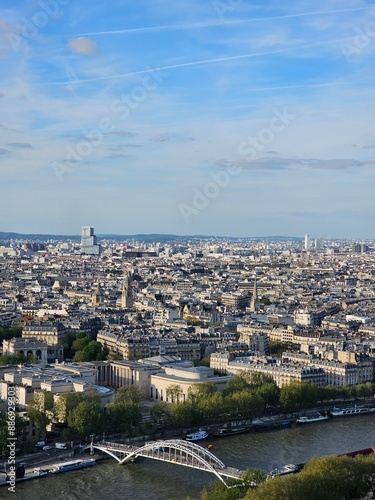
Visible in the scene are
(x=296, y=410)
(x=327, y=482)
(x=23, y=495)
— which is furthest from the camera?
(x=296, y=410)

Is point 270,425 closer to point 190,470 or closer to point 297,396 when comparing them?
point 297,396

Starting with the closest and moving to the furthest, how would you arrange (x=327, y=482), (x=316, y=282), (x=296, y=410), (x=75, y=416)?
(x=327, y=482), (x=75, y=416), (x=296, y=410), (x=316, y=282)

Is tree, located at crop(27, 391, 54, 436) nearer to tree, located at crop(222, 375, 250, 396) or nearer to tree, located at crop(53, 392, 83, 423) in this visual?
tree, located at crop(53, 392, 83, 423)

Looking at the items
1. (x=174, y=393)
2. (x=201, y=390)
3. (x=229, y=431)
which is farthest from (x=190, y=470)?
(x=174, y=393)

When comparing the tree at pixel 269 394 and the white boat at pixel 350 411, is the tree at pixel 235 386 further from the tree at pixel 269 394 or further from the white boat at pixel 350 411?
the white boat at pixel 350 411

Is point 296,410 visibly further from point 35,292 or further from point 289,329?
point 35,292

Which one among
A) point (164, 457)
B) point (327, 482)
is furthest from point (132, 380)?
point (327, 482)

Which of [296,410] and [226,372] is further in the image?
[226,372]
